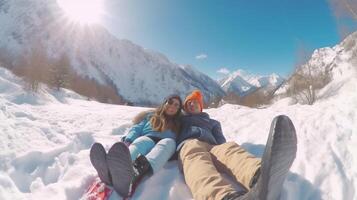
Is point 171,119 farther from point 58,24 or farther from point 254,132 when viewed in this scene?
point 58,24

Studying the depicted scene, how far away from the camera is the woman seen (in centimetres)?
241

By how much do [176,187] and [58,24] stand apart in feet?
718

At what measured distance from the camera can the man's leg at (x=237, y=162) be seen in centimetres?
229

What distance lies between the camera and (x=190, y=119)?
3928 millimetres

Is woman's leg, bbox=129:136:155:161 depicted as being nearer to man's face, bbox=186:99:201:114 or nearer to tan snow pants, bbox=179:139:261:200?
tan snow pants, bbox=179:139:261:200

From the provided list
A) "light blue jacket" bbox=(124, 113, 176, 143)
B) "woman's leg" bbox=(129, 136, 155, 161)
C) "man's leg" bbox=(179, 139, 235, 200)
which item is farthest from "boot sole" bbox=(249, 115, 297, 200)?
"light blue jacket" bbox=(124, 113, 176, 143)

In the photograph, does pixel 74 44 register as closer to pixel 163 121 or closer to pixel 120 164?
pixel 163 121

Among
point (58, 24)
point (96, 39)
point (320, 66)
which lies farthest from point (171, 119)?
point (58, 24)

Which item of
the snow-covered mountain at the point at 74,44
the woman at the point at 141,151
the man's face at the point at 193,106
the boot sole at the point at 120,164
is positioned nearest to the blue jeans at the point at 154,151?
the woman at the point at 141,151

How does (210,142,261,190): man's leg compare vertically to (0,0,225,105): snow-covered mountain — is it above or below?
below

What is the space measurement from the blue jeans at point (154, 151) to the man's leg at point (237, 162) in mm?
478

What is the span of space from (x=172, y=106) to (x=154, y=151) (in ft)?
3.46

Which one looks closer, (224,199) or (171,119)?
(224,199)

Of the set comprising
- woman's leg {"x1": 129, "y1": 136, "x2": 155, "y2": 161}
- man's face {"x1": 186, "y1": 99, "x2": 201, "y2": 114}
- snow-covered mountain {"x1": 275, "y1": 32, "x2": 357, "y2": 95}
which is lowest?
woman's leg {"x1": 129, "y1": 136, "x2": 155, "y2": 161}
